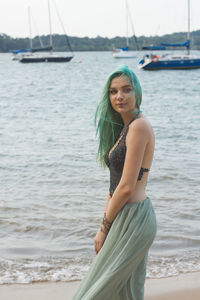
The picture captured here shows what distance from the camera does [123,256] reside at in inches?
88.1

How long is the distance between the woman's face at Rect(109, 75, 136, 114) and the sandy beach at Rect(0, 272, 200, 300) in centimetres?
172

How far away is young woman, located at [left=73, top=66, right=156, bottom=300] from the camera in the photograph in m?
2.23

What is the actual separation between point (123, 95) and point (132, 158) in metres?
0.33

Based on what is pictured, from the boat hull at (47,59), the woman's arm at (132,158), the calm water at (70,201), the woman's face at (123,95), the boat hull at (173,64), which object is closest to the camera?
the woman's arm at (132,158)

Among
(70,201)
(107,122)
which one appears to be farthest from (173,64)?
(107,122)

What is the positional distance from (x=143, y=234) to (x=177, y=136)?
9.80 meters

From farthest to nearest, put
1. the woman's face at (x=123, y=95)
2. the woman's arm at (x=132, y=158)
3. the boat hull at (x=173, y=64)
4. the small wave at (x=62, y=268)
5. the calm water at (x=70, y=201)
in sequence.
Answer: the boat hull at (x=173, y=64), the calm water at (x=70, y=201), the small wave at (x=62, y=268), the woman's face at (x=123, y=95), the woman's arm at (x=132, y=158)

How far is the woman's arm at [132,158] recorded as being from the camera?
2.20 metres

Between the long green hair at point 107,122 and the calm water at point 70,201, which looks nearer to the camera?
the long green hair at point 107,122

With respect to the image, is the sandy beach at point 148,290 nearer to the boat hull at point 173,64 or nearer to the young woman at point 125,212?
the young woman at point 125,212

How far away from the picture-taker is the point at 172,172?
7.93m

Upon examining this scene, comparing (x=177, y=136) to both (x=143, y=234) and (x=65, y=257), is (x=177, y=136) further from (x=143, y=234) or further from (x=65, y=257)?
(x=143, y=234)

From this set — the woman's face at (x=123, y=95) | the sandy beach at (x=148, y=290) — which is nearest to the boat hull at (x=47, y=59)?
the sandy beach at (x=148, y=290)

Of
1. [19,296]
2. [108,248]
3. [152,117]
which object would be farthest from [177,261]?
[152,117]
